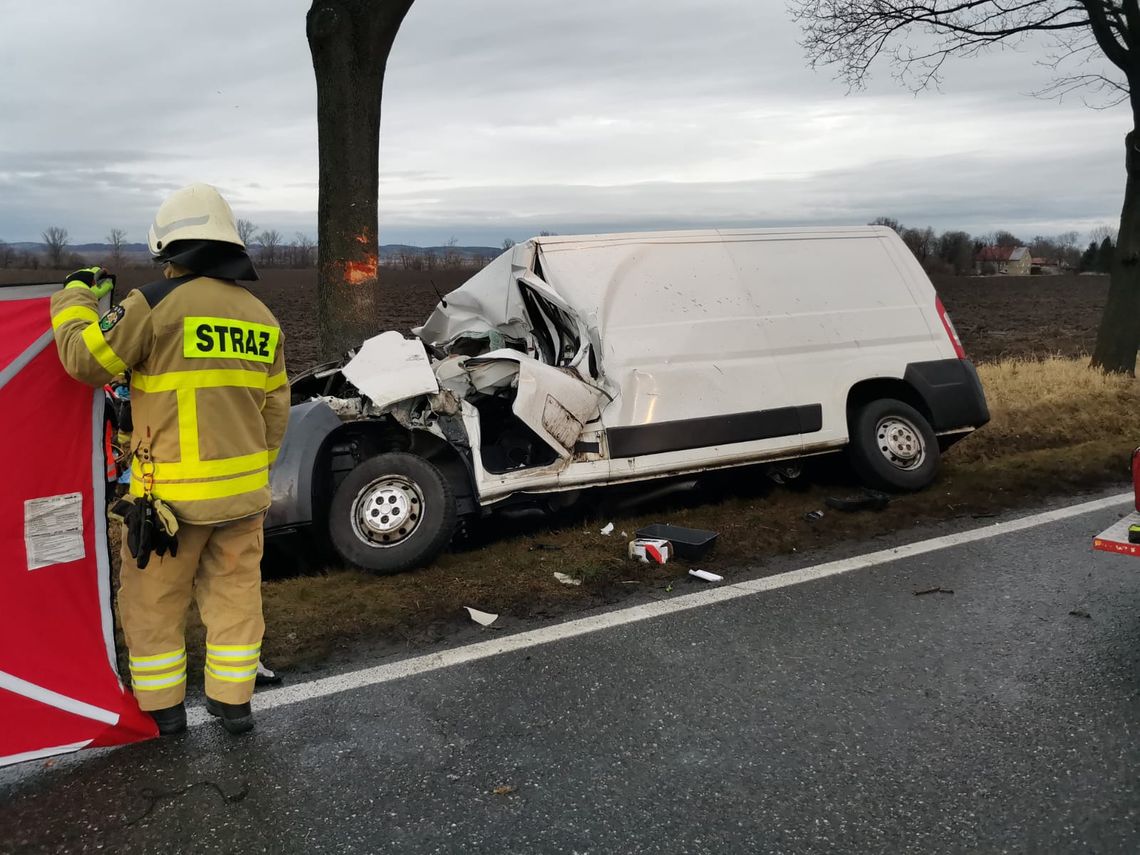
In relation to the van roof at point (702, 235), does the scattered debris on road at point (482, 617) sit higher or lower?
lower

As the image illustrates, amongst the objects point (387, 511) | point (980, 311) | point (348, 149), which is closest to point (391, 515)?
point (387, 511)

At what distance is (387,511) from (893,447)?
3527 mm

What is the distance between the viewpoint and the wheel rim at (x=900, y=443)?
249 inches

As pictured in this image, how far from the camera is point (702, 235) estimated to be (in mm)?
6086

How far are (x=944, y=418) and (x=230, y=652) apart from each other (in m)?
5.14

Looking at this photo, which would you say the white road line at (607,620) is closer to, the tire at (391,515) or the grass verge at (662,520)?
the grass verge at (662,520)

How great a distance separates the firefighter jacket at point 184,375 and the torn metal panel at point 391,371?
64.4 inches

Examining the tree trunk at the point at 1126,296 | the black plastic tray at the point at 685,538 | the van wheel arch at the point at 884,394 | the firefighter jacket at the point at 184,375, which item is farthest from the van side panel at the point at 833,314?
the tree trunk at the point at 1126,296

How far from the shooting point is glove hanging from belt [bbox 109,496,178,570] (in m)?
3.04

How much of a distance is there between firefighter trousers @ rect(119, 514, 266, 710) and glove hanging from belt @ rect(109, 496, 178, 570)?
0.07 metres

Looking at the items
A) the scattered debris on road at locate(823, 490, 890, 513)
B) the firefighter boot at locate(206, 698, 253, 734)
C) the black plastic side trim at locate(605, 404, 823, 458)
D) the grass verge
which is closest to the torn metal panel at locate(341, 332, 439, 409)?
the grass verge

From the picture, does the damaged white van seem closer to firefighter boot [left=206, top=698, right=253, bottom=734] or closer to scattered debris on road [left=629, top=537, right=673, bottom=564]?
scattered debris on road [left=629, top=537, right=673, bottom=564]

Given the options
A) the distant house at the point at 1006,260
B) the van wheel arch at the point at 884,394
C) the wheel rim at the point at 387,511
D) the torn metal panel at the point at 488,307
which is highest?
the distant house at the point at 1006,260

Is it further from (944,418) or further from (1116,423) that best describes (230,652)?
(1116,423)
